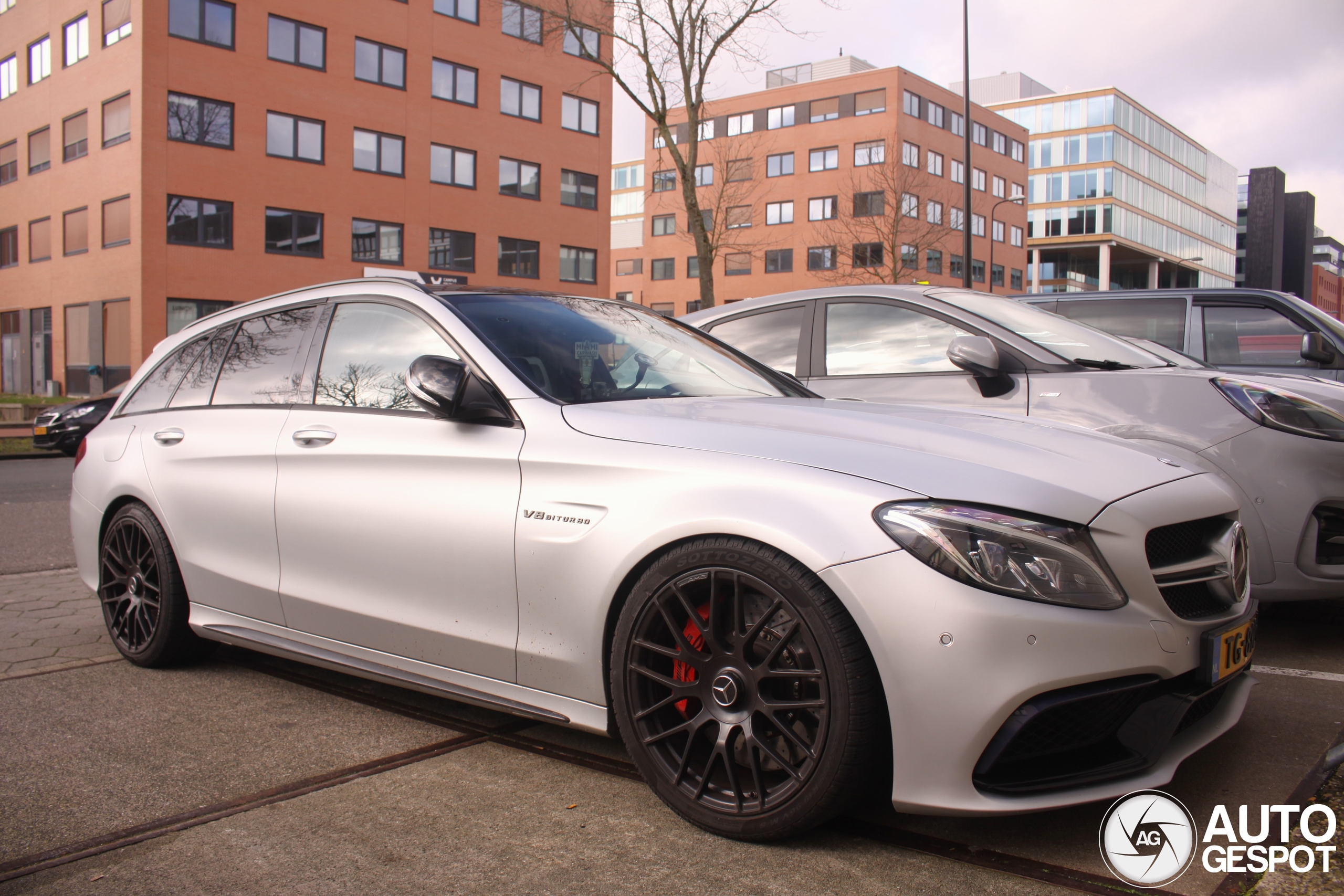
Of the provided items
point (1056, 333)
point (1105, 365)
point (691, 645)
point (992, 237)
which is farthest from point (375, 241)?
point (992, 237)

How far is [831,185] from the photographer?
60656 mm

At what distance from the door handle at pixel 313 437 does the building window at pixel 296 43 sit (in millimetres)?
32939

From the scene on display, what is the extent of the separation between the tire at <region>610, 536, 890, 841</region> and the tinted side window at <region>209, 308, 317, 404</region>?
194cm

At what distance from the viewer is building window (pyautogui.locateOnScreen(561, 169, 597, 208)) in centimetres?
4112

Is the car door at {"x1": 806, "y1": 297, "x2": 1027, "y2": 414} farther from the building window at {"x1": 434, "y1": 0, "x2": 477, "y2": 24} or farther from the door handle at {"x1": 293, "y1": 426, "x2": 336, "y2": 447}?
the building window at {"x1": 434, "y1": 0, "x2": 477, "y2": 24}

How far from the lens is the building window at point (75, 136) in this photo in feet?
108

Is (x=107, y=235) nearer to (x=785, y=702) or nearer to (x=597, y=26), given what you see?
(x=597, y=26)

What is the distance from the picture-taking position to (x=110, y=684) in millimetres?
4059

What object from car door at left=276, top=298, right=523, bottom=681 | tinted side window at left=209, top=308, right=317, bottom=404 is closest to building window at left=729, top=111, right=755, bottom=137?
tinted side window at left=209, top=308, right=317, bottom=404

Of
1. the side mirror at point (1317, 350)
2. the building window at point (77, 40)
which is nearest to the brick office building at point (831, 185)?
the building window at point (77, 40)

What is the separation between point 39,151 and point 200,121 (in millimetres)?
9624

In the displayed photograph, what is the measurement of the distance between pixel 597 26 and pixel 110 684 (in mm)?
23400

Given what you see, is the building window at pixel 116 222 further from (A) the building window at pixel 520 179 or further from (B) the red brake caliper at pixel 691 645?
(B) the red brake caliper at pixel 691 645

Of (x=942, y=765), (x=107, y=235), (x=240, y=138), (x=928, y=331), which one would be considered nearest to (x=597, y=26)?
(x=240, y=138)
